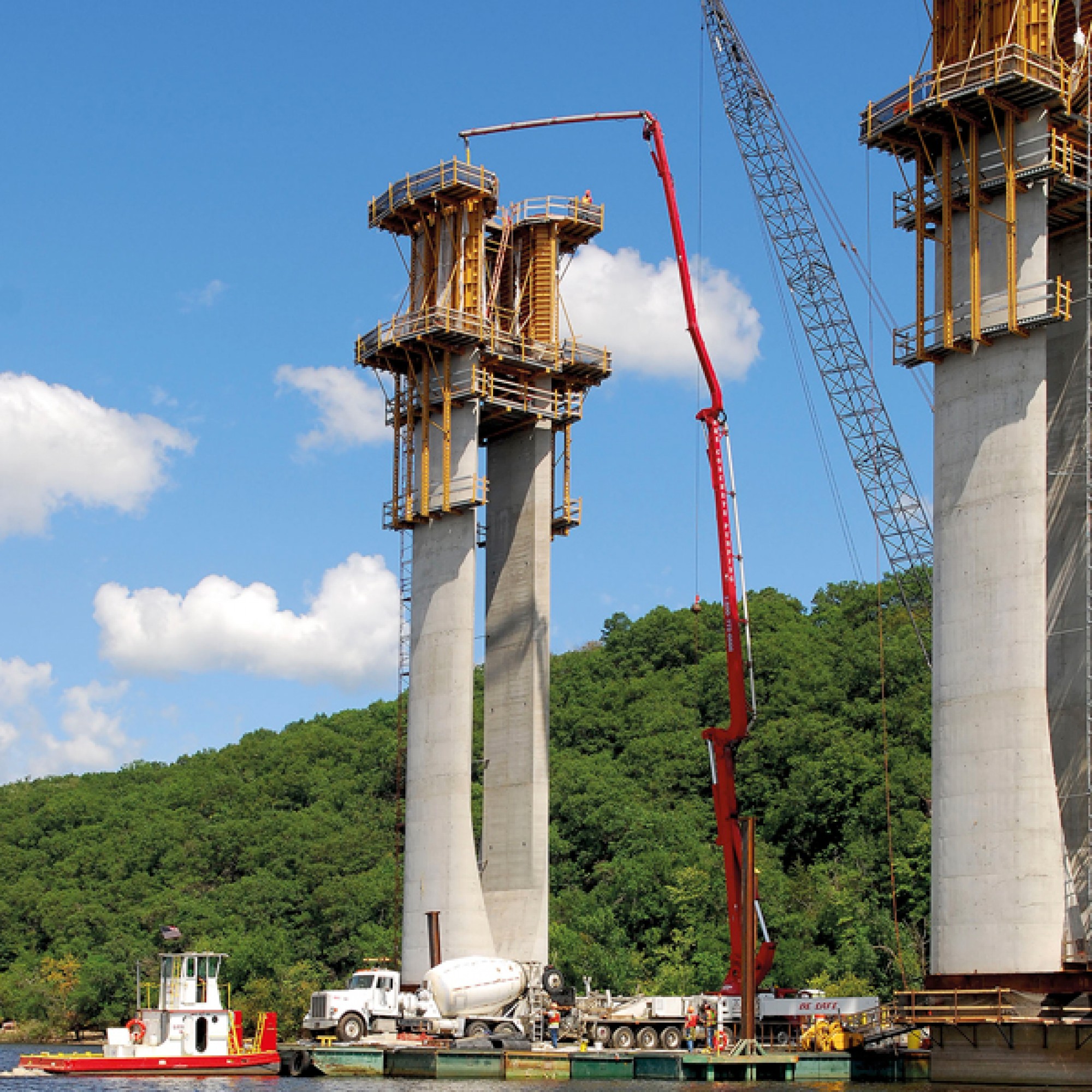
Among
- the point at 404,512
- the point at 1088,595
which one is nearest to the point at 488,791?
the point at 404,512

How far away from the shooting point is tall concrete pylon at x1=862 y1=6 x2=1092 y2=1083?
52.4 meters

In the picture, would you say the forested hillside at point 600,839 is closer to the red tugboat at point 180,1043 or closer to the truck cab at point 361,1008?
the truck cab at point 361,1008

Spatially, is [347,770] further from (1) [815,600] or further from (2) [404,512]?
(2) [404,512]

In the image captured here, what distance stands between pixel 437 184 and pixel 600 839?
47069 millimetres

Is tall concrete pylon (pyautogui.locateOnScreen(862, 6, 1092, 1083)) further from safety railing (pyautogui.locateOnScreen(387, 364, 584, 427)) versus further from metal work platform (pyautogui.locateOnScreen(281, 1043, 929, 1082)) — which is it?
safety railing (pyautogui.locateOnScreen(387, 364, 584, 427))

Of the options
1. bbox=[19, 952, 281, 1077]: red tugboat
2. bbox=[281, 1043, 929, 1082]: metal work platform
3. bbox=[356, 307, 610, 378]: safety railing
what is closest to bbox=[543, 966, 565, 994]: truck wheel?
bbox=[281, 1043, 929, 1082]: metal work platform

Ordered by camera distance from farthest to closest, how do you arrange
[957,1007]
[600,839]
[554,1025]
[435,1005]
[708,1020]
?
1. [600,839]
2. [435,1005]
3. [554,1025]
4. [708,1020]
5. [957,1007]

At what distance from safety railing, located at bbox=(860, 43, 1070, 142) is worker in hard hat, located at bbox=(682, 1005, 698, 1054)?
31058mm

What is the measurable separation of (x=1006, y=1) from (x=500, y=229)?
28044 millimetres

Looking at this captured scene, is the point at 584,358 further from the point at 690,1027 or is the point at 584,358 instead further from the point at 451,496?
the point at 690,1027

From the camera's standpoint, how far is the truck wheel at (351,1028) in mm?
62094

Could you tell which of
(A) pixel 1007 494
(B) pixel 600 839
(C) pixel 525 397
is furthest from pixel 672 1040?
(B) pixel 600 839

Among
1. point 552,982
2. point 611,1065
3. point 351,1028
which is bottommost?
point 611,1065

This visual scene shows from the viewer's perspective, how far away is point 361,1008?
207 ft
